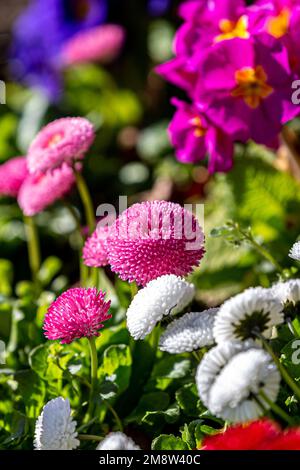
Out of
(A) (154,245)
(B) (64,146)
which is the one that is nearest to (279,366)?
(A) (154,245)

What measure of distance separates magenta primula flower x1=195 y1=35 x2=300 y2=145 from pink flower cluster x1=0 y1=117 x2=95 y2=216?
194mm

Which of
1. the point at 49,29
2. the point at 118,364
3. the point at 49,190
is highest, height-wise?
the point at 49,190

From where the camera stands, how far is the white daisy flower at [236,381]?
2.07 feet

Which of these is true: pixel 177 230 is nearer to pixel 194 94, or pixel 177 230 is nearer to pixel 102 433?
pixel 102 433

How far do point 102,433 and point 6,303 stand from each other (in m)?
0.33

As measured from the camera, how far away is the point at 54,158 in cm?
103

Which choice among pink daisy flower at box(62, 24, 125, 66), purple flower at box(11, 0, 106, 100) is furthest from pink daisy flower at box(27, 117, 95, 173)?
purple flower at box(11, 0, 106, 100)

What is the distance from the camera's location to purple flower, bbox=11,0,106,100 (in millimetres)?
2393

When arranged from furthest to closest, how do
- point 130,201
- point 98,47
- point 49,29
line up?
point 49,29 → point 98,47 → point 130,201

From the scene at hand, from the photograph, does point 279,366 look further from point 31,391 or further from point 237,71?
point 237,71

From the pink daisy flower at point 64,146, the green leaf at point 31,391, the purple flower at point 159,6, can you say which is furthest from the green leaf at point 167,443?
the purple flower at point 159,6

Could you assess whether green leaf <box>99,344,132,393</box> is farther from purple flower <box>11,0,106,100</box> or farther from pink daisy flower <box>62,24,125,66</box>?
purple flower <box>11,0,106,100</box>

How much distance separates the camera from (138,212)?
2.77 feet

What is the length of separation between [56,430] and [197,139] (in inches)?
24.8
